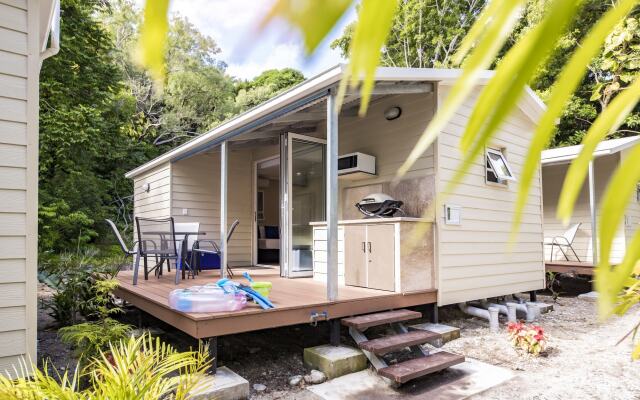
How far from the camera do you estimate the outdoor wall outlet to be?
5.39 m

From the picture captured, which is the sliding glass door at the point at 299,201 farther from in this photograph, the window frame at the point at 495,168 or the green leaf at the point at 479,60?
the green leaf at the point at 479,60

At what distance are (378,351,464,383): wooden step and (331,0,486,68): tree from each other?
14576 mm

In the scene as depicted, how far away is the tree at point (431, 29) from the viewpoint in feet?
55.4

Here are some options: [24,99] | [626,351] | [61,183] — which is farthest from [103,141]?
[626,351]

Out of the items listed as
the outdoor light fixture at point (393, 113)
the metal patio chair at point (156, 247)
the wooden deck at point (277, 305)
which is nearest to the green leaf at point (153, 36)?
the wooden deck at point (277, 305)

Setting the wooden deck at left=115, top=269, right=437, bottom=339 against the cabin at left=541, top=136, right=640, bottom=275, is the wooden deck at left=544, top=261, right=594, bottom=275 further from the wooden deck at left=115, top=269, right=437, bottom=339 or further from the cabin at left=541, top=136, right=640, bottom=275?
the wooden deck at left=115, top=269, right=437, bottom=339

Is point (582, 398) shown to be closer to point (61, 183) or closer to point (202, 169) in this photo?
point (202, 169)

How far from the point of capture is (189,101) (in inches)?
686

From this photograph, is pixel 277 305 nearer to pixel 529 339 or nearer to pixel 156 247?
pixel 529 339

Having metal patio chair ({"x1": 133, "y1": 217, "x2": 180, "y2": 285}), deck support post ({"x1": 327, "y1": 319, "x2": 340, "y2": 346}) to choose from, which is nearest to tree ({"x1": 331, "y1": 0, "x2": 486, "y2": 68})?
metal patio chair ({"x1": 133, "y1": 217, "x2": 180, "y2": 285})

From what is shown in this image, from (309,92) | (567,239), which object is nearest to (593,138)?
(309,92)

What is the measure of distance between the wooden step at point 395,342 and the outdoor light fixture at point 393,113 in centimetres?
288

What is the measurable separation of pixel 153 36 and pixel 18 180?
364cm

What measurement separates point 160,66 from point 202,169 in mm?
9101
